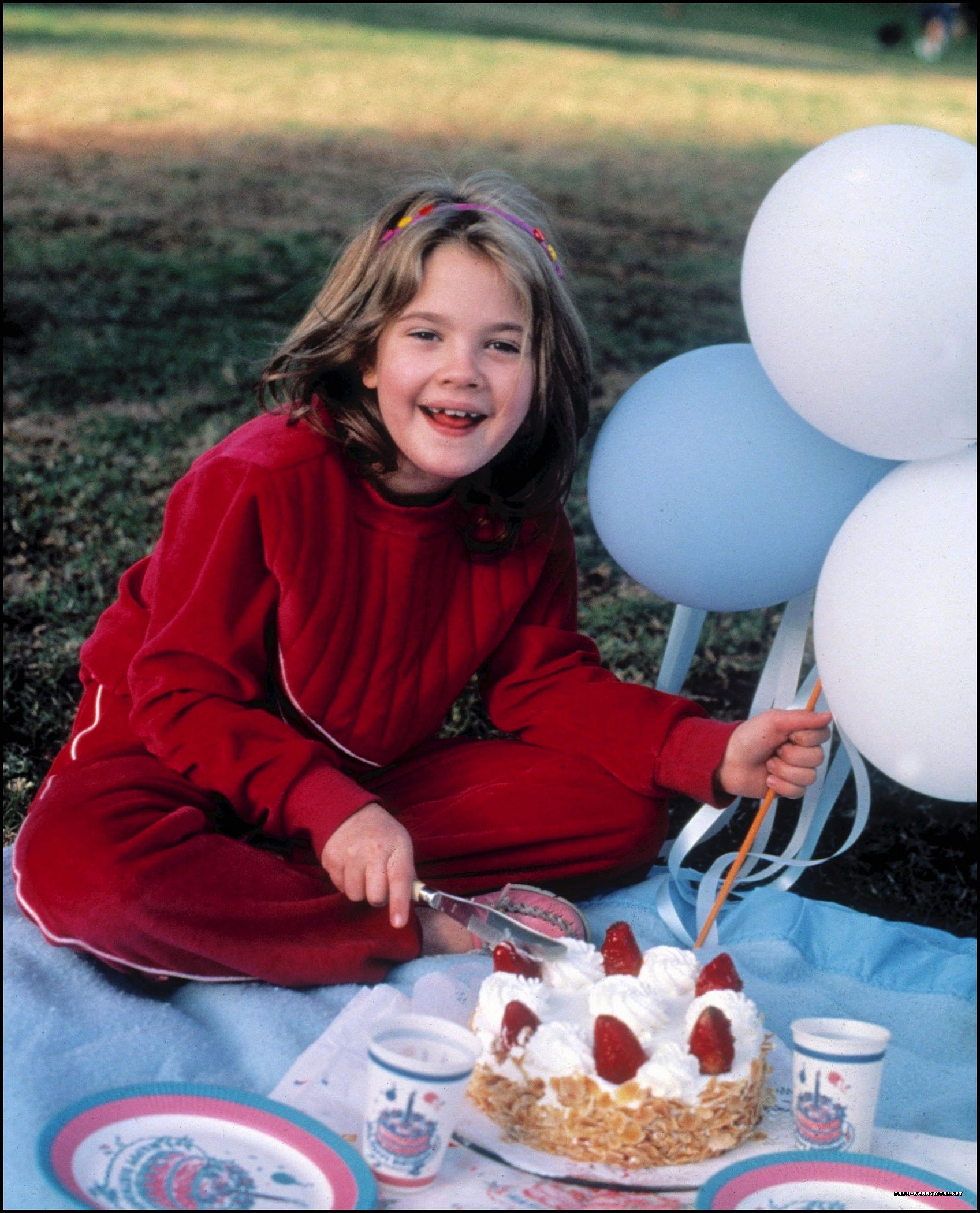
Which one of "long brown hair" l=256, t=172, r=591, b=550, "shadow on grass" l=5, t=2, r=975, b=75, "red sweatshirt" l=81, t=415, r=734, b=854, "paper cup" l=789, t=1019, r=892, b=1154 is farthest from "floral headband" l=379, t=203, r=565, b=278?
"shadow on grass" l=5, t=2, r=975, b=75

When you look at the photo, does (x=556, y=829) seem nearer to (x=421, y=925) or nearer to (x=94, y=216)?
(x=421, y=925)

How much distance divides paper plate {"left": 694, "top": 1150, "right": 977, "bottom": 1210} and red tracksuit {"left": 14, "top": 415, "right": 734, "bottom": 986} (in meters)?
0.56

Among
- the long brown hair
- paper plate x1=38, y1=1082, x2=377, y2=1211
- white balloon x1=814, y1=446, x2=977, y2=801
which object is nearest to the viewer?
paper plate x1=38, y1=1082, x2=377, y2=1211

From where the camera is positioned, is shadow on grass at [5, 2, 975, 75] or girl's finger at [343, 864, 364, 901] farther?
shadow on grass at [5, 2, 975, 75]

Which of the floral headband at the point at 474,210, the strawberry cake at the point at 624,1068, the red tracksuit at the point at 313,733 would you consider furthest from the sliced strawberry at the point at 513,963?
the floral headband at the point at 474,210

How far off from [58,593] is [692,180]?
19.8 ft

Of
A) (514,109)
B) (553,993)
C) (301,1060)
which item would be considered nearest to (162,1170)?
(301,1060)

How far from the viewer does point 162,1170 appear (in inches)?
47.9

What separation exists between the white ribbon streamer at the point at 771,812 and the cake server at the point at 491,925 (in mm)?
353

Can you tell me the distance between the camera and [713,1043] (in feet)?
4.42

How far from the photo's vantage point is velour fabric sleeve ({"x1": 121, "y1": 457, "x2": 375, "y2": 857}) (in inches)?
67.2

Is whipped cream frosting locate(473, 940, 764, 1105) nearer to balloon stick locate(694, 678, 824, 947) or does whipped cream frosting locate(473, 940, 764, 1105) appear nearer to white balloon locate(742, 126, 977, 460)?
balloon stick locate(694, 678, 824, 947)

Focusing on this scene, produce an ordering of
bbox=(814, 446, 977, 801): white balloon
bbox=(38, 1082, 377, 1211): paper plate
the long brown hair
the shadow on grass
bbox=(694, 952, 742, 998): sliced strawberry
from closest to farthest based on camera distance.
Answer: bbox=(38, 1082, 377, 1211): paper plate, bbox=(814, 446, 977, 801): white balloon, bbox=(694, 952, 742, 998): sliced strawberry, the long brown hair, the shadow on grass

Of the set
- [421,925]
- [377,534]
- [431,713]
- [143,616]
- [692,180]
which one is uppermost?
[692,180]
